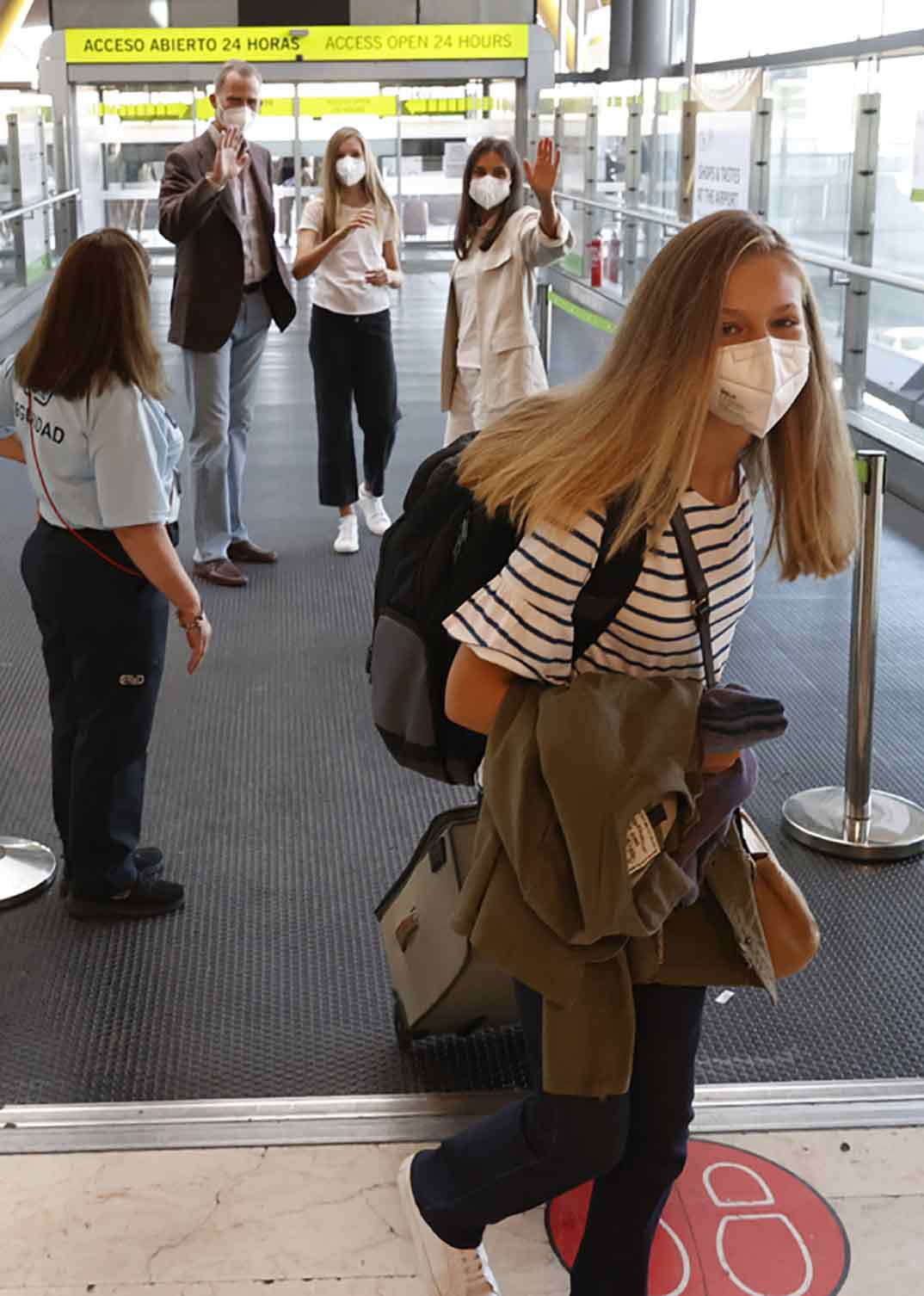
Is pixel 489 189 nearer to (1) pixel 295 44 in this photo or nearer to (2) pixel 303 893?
(2) pixel 303 893

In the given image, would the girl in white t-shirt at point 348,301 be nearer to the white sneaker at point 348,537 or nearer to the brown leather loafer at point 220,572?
the white sneaker at point 348,537

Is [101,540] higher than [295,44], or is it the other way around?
[295,44]

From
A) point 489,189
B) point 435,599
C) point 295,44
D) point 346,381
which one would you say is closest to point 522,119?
point 295,44

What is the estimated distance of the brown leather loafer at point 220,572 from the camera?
5.77 metres

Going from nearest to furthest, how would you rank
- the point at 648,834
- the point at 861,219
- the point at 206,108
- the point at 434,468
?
the point at 648,834
the point at 434,468
the point at 861,219
the point at 206,108

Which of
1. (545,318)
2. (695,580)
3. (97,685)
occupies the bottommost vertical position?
(97,685)

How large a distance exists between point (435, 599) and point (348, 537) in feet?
14.3

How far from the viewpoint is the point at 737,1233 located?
231 cm

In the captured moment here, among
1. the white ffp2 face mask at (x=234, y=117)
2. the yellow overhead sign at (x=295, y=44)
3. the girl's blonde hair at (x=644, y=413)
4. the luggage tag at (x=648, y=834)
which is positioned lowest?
the luggage tag at (x=648, y=834)

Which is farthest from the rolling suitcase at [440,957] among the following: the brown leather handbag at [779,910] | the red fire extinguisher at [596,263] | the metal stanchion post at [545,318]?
the red fire extinguisher at [596,263]

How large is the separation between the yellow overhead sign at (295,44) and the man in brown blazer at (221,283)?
38.0ft

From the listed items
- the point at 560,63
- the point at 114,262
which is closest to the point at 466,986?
the point at 114,262

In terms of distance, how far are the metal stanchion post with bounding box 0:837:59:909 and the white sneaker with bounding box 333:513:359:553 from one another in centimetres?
275

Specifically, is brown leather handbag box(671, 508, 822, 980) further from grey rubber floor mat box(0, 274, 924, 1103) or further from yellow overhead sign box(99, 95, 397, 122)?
yellow overhead sign box(99, 95, 397, 122)
